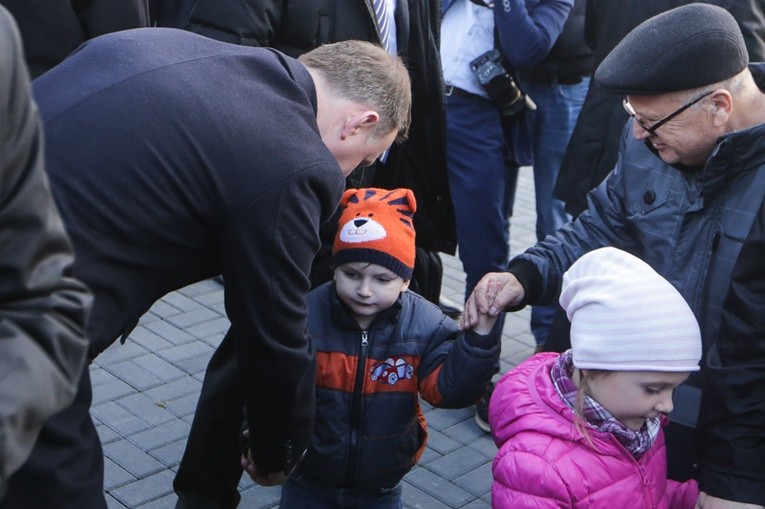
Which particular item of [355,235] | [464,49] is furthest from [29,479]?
[464,49]

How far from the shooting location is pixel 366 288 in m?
2.86

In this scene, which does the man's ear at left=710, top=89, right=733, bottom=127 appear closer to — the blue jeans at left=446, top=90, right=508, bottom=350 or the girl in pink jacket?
the girl in pink jacket

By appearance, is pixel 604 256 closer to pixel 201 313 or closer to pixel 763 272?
pixel 763 272

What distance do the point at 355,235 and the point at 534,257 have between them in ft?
1.58

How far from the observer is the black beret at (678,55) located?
2498 millimetres

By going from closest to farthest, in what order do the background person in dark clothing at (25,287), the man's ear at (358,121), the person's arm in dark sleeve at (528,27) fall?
the background person in dark clothing at (25,287), the man's ear at (358,121), the person's arm in dark sleeve at (528,27)

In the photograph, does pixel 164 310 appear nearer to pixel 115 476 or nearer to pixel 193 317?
pixel 193 317

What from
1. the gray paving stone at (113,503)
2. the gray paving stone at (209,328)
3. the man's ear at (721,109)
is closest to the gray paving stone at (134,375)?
the gray paving stone at (209,328)

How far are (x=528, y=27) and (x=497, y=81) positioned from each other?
0.24m

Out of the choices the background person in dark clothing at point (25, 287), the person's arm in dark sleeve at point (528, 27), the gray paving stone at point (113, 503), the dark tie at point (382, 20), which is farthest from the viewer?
the person's arm in dark sleeve at point (528, 27)

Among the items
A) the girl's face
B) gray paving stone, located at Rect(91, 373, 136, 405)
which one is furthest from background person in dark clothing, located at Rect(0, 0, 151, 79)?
the girl's face

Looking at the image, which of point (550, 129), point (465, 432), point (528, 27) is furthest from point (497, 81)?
point (465, 432)

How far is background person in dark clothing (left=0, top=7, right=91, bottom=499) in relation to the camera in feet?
4.34

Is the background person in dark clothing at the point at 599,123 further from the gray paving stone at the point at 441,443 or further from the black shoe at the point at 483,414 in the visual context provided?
the gray paving stone at the point at 441,443
